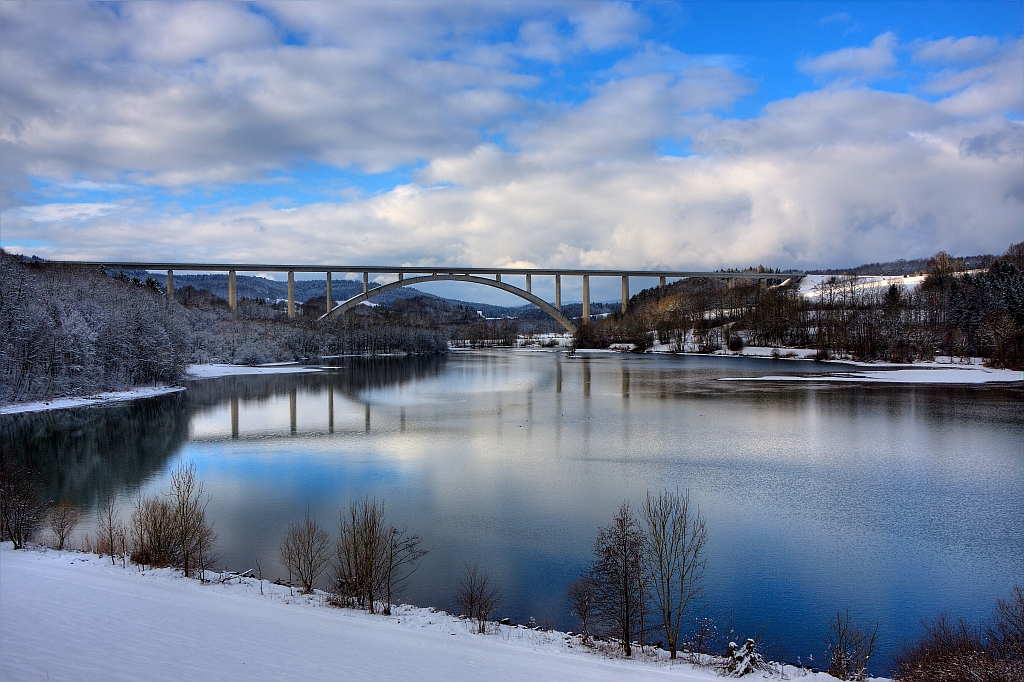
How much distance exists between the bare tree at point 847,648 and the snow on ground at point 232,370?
31605mm

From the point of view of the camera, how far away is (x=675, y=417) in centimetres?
1706

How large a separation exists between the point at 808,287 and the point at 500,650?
7822 centimetres

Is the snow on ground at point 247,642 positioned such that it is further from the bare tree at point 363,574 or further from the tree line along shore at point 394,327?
the tree line along shore at point 394,327

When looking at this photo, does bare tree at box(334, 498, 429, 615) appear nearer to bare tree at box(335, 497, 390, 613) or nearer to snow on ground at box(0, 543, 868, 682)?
bare tree at box(335, 497, 390, 613)

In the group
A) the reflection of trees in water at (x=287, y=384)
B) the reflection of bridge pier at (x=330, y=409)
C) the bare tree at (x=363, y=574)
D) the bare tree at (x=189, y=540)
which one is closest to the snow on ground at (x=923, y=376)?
the reflection of trees in water at (x=287, y=384)

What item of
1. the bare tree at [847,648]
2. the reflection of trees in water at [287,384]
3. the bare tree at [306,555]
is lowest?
the bare tree at [847,648]

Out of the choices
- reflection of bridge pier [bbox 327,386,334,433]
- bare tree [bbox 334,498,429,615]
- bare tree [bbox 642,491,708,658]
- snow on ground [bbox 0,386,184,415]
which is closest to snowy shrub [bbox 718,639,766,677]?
bare tree [bbox 642,491,708,658]

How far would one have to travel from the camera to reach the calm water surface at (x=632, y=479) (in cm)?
614

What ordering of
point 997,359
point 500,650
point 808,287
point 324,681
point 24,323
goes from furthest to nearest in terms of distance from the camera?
point 808,287, point 997,359, point 24,323, point 500,650, point 324,681

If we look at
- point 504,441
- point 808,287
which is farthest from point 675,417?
point 808,287

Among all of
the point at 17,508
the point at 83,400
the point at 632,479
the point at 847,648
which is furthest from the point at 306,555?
the point at 83,400

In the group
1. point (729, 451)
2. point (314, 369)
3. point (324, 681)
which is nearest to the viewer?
point (324, 681)

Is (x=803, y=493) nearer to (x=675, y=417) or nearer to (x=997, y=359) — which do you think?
(x=675, y=417)

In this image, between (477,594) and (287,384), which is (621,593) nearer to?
(477,594)
